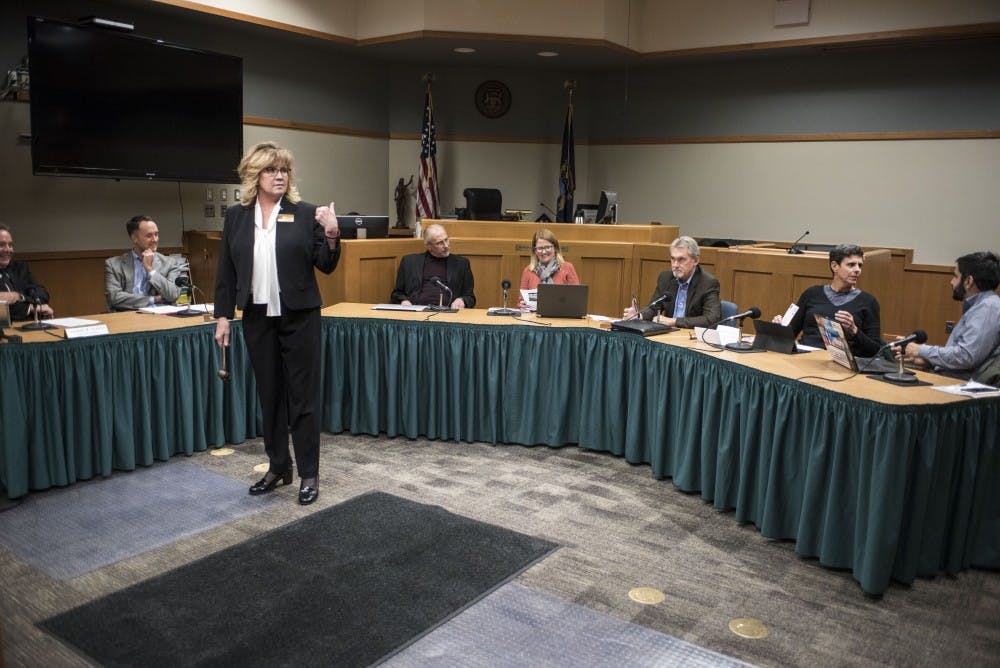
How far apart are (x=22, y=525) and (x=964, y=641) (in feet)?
12.2

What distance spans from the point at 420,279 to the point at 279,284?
2.00 metres

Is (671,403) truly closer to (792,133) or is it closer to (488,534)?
(488,534)

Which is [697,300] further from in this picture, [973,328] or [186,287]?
[186,287]

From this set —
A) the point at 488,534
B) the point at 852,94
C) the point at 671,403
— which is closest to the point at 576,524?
the point at 488,534

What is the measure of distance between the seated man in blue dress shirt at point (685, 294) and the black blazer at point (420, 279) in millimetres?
1294

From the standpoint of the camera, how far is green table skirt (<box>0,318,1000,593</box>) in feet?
10.0

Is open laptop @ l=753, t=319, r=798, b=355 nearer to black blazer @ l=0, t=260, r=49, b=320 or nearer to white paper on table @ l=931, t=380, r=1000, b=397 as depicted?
white paper on table @ l=931, t=380, r=1000, b=397

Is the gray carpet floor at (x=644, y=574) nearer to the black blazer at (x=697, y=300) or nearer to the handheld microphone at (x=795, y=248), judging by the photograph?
the black blazer at (x=697, y=300)

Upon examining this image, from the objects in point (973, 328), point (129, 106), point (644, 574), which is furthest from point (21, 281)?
point (973, 328)

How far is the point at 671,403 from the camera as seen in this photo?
4184mm

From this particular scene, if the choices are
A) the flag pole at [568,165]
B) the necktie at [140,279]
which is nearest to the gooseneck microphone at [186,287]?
the necktie at [140,279]

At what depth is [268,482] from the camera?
3881mm

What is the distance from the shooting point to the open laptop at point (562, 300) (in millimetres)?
4703

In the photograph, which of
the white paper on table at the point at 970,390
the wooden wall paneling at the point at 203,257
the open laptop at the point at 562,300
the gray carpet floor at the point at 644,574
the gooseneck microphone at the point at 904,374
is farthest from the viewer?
the wooden wall paneling at the point at 203,257
